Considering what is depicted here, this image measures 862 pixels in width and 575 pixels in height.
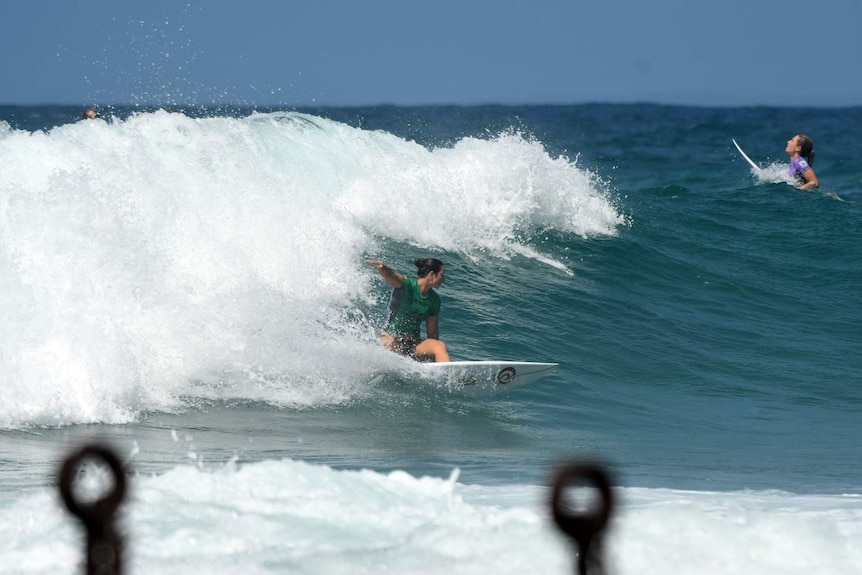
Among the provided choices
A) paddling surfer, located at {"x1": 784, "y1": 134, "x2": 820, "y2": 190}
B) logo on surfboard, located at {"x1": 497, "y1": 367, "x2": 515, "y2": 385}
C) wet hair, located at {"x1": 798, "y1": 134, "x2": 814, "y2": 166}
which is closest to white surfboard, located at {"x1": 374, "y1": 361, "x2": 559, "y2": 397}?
logo on surfboard, located at {"x1": 497, "y1": 367, "x2": 515, "y2": 385}

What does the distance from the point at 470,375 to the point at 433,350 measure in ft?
1.20

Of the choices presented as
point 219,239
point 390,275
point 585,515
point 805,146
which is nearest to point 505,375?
point 390,275

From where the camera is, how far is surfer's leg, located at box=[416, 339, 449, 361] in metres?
8.73

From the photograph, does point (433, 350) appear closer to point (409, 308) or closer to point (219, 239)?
point (409, 308)

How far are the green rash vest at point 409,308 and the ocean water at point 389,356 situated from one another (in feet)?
0.92

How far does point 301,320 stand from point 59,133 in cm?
442

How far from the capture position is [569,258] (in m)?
15.2

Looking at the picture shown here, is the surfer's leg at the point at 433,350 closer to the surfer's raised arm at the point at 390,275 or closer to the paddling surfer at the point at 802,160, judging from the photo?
the surfer's raised arm at the point at 390,275

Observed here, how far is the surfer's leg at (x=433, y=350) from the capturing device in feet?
28.7

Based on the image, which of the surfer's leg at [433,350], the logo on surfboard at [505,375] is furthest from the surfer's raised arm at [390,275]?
the logo on surfboard at [505,375]

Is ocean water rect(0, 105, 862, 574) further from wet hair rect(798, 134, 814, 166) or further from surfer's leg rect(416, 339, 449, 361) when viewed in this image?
wet hair rect(798, 134, 814, 166)

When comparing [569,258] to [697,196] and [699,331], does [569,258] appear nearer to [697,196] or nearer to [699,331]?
[699,331]

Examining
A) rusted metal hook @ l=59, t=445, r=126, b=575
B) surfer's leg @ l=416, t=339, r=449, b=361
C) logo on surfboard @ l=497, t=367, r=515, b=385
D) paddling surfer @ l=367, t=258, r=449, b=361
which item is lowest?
logo on surfboard @ l=497, t=367, r=515, b=385

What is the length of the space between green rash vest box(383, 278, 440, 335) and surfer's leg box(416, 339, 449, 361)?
0.14 m
